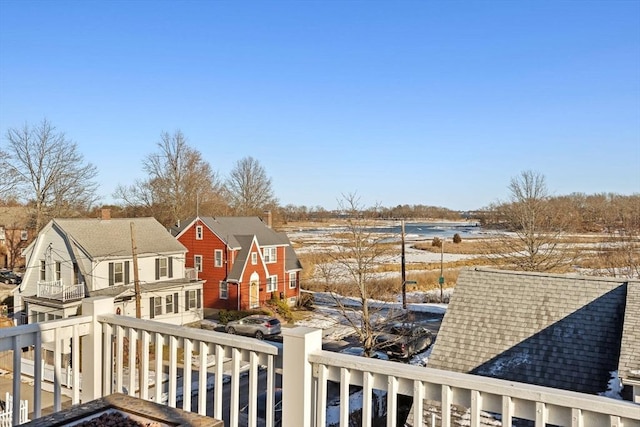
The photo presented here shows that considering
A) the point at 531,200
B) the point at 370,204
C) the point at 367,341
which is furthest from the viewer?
the point at 531,200

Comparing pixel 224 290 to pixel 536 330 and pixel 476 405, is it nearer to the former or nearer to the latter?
pixel 536 330

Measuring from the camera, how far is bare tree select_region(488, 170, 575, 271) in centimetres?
1967

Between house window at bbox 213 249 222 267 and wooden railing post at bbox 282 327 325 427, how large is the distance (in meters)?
19.8

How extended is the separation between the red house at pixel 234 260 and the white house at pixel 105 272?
5.76 ft

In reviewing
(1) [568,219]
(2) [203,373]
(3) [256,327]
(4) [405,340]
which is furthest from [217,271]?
(2) [203,373]

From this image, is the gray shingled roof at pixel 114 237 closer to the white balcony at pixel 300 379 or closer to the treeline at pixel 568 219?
the white balcony at pixel 300 379

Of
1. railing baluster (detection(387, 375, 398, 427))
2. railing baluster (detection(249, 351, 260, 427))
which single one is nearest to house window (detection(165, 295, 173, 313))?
railing baluster (detection(249, 351, 260, 427))

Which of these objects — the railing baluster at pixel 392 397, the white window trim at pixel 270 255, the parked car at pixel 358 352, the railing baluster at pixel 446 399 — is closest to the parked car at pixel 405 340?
the parked car at pixel 358 352

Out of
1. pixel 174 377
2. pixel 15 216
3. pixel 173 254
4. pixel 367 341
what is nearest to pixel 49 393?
pixel 367 341

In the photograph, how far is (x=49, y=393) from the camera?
11.0m

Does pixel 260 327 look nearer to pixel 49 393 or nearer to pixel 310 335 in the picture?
pixel 49 393

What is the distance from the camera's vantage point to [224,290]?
21.6m

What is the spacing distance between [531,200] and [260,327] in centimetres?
1373

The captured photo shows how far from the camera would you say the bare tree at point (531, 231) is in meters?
19.7
